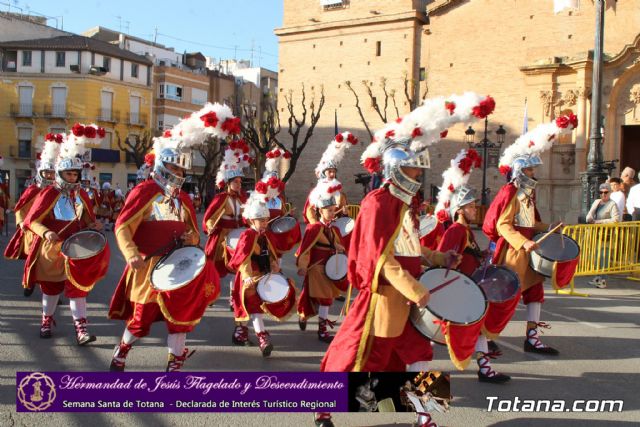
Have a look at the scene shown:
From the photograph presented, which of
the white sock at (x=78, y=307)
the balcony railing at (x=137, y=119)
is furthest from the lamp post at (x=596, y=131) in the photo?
the balcony railing at (x=137, y=119)

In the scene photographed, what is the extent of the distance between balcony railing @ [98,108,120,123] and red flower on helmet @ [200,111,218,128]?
159 ft

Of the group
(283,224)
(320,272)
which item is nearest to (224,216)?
(320,272)

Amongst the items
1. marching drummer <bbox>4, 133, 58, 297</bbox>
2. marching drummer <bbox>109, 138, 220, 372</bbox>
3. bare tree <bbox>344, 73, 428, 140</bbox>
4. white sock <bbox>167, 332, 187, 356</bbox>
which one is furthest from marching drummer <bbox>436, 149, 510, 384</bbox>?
bare tree <bbox>344, 73, 428, 140</bbox>

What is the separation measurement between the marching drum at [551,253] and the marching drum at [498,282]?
0.97 metres

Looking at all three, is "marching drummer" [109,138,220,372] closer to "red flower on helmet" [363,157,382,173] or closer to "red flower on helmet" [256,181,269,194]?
"red flower on helmet" [256,181,269,194]

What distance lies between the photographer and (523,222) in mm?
7266

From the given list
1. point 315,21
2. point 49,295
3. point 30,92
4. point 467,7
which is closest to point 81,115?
point 30,92

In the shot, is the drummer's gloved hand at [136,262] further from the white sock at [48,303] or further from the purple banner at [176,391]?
the white sock at [48,303]

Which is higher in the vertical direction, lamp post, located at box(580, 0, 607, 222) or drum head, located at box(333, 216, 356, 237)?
lamp post, located at box(580, 0, 607, 222)

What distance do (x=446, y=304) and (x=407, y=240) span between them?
1.76 ft

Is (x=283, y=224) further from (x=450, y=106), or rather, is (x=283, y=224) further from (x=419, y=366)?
(x=450, y=106)

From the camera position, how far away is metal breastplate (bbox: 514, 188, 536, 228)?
285 inches

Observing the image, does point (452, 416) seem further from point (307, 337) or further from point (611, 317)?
point (611, 317)

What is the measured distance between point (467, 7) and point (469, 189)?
29.9m
